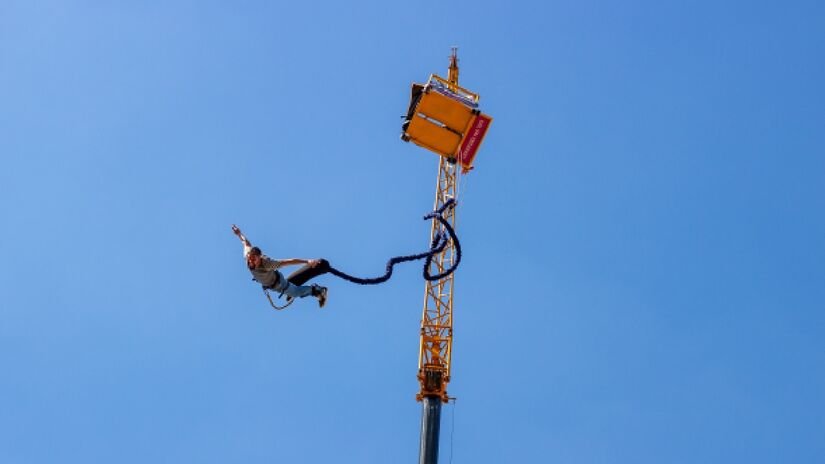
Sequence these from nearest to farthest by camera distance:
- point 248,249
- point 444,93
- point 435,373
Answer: point 248,249
point 444,93
point 435,373

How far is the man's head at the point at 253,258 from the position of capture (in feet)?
90.4

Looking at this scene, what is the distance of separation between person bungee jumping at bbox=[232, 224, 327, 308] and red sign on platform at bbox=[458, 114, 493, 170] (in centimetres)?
1487

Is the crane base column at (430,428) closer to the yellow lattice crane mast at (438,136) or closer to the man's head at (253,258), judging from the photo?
the yellow lattice crane mast at (438,136)

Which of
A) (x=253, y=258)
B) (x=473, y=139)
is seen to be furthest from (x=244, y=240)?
(x=473, y=139)

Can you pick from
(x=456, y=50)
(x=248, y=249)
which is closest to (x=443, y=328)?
(x=456, y=50)

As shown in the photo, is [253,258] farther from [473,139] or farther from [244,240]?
[473,139]

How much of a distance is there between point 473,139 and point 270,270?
55.7ft

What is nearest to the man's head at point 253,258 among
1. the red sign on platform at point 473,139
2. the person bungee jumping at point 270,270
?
the person bungee jumping at point 270,270

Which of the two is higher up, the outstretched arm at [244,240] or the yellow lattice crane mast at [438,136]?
the yellow lattice crane mast at [438,136]

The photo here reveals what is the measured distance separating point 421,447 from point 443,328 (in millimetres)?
6164

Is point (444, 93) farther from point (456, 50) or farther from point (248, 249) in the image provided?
point (248, 249)

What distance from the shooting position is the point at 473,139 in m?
43.3

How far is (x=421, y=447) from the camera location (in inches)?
1681

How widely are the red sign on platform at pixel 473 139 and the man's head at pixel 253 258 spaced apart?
54.6 feet
